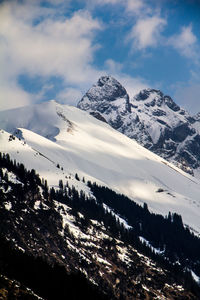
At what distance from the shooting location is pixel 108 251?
19788cm

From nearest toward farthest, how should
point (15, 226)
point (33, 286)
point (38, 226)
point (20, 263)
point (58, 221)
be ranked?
point (33, 286) < point (20, 263) < point (15, 226) < point (38, 226) < point (58, 221)

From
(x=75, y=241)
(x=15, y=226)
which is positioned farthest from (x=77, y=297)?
(x=75, y=241)

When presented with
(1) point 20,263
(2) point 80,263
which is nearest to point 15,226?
(2) point 80,263

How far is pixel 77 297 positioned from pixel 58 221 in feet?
333

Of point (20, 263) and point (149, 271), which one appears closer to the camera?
point (20, 263)

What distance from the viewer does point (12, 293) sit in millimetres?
67062

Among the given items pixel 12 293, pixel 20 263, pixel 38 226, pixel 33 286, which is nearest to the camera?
pixel 12 293

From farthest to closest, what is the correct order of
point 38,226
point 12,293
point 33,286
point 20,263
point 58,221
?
point 58,221
point 38,226
point 20,263
point 33,286
point 12,293

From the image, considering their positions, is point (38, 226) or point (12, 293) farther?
point (38, 226)

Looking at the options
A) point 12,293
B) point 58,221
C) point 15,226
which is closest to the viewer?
point 12,293

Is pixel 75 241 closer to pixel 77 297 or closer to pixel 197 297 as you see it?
pixel 197 297

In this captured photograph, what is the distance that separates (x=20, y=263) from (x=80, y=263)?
265 ft

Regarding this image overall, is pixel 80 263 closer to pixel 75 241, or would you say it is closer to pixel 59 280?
pixel 75 241

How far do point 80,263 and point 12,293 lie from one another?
362 ft
